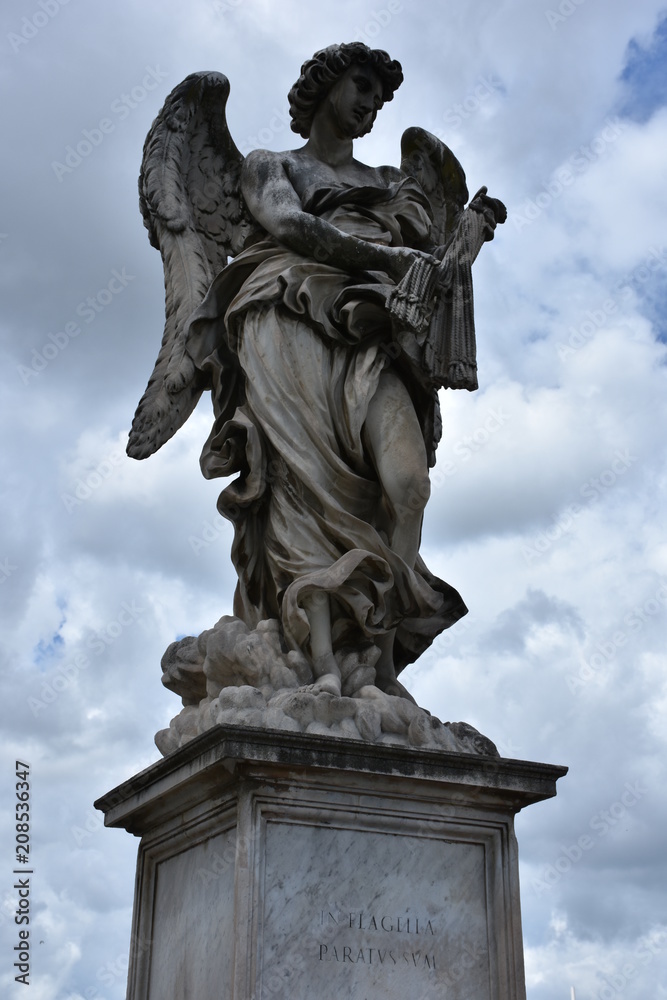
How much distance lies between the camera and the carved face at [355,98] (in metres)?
7.12

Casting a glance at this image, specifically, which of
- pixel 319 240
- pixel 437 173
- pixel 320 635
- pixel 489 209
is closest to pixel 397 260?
pixel 319 240

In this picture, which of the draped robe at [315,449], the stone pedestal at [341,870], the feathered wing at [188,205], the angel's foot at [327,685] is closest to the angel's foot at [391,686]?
the draped robe at [315,449]

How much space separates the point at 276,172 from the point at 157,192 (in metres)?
0.94

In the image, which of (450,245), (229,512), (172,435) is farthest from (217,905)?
(450,245)

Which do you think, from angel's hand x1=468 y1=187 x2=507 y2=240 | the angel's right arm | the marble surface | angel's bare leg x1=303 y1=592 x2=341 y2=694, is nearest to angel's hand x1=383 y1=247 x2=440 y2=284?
the angel's right arm

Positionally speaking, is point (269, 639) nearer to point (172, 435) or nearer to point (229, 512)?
point (229, 512)

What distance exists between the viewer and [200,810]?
5754mm

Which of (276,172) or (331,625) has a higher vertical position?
(276,172)

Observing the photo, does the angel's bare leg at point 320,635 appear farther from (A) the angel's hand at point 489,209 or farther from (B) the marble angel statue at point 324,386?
(A) the angel's hand at point 489,209

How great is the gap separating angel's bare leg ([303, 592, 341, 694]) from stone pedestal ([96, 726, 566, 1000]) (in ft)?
2.12

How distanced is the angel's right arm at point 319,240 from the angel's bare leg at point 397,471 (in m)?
0.66

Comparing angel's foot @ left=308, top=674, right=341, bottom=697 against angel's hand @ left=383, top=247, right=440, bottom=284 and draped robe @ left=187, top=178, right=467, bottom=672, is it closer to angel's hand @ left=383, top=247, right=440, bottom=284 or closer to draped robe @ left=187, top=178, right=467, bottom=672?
draped robe @ left=187, top=178, right=467, bottom=672

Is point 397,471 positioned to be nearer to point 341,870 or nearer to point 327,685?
point 327,685

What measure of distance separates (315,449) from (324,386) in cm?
35
